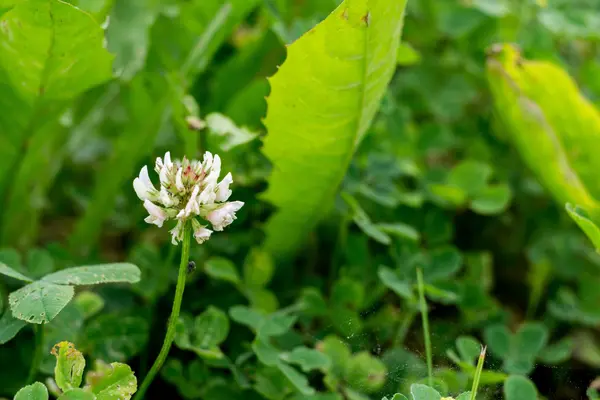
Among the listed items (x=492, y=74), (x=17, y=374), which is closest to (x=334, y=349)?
(x=17, y=374)

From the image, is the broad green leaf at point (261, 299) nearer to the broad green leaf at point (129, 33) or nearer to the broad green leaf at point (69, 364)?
the broad green leaf at point (69, 364)

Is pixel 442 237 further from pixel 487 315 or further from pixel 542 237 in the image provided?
pixel 542 237

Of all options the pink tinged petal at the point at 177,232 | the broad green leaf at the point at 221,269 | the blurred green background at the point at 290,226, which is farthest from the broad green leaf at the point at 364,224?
the pink tinged petal at the point at 177,232

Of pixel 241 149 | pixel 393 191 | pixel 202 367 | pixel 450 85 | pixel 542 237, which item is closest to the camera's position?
pixel 202 367

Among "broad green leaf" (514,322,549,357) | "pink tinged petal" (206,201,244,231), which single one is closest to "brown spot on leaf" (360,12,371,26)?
"pink tinged petal" (206,201,244,231)

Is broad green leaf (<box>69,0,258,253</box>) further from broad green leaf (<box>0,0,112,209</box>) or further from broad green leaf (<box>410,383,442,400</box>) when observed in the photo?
broad green leaf (<box>410,383,442,400</box>)

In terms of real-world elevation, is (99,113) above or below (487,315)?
above

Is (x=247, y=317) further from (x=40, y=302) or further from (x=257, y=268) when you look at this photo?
(x=40, y=302)
